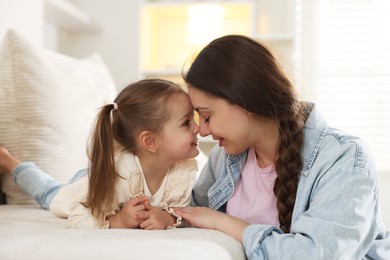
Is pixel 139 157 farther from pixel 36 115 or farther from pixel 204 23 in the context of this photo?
pixel 204 23

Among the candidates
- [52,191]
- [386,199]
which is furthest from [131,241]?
[386,199]

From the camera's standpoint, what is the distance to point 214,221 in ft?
4.05

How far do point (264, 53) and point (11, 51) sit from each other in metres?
0.87

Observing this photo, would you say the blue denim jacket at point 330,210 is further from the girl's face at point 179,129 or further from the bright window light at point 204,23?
the bright window light at point 204,23

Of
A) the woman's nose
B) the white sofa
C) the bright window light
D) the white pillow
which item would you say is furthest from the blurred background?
the woman's nose

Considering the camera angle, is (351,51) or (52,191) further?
(351,51)

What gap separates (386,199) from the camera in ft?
10.3

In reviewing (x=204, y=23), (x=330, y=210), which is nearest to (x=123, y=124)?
(x=330, y=210)

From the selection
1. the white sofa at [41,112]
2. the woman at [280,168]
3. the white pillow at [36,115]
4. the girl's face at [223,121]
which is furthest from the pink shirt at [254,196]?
the white pillow at [36,115]

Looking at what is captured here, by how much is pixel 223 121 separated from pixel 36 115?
0.71 metres

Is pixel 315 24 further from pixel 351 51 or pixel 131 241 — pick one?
pixel 131 241

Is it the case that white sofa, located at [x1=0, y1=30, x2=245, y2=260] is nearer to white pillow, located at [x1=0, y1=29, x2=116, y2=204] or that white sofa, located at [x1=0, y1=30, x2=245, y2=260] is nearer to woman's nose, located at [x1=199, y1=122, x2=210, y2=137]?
white pillow, located at [x1=0, y1=29, x2=116, y2=204]

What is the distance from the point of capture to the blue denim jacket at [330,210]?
3.58 feet

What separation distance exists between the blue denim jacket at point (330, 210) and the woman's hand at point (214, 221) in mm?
35
